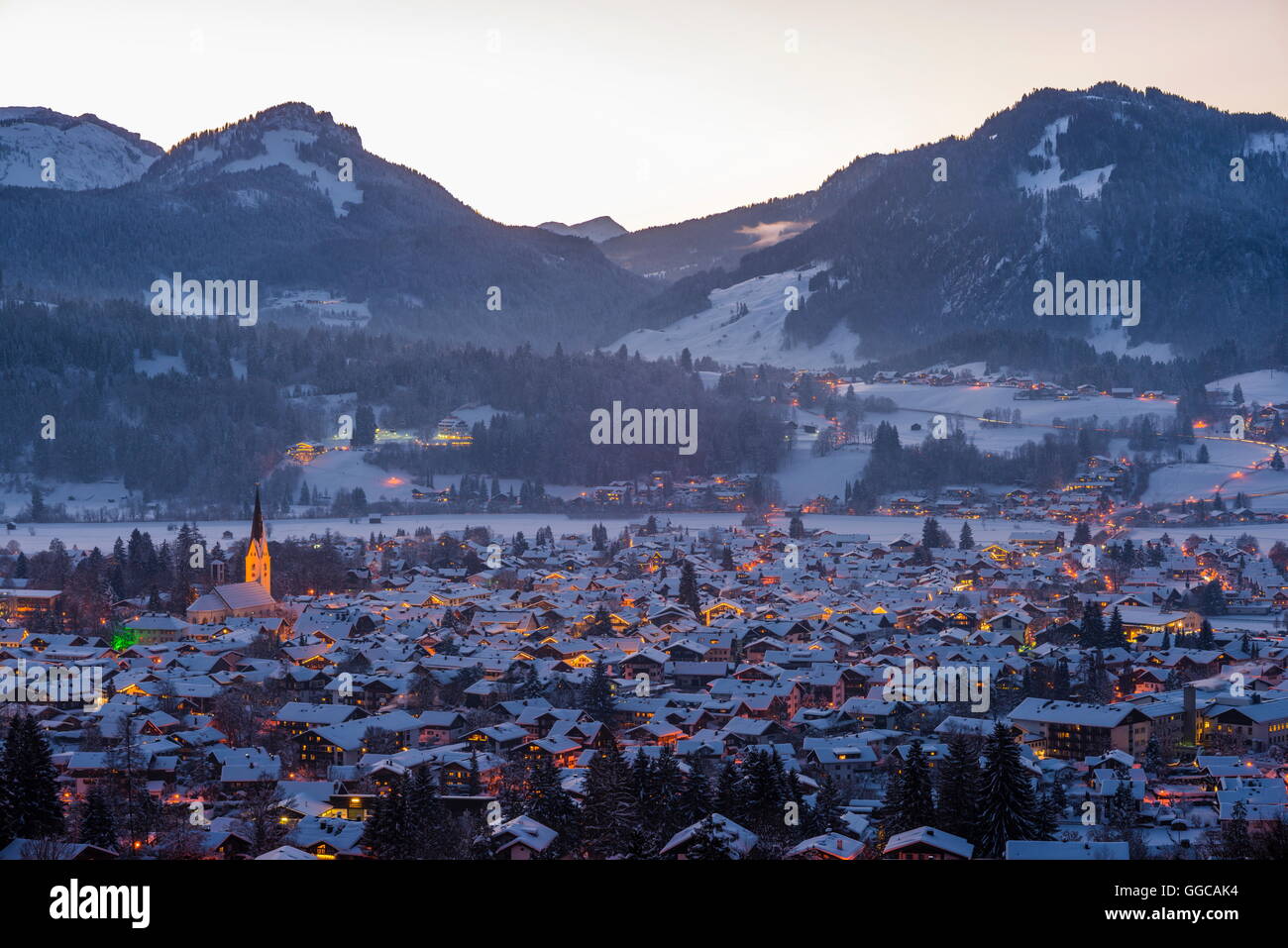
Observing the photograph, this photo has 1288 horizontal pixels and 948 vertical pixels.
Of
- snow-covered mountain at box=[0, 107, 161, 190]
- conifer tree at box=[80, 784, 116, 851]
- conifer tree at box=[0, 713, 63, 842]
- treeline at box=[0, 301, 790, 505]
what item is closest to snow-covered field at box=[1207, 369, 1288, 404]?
treeline at box=[0, 301, 790, 505]

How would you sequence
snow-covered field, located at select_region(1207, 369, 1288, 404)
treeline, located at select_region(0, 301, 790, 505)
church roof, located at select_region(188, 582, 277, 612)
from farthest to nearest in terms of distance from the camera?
snow-covered field, located at select_region(1207, 369, 1288, 404) < treeline, located at select_region(0, 301, 790, 505) < church roof, located at select_region(188, 582, 277, 612)

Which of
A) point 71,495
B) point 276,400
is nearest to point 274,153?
point 276,400

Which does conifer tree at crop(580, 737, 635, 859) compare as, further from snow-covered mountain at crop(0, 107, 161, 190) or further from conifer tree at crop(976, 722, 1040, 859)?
snow-covered mountain at crop(0, 107, 161, 190)

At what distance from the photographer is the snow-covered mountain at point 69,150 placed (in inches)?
3543

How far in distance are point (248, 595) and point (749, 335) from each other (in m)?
54.4

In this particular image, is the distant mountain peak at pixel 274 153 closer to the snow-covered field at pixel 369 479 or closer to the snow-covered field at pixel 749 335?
the snow-covered field at pixel 749 335

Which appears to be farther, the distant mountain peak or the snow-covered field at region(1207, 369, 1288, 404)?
the distant mountain peak

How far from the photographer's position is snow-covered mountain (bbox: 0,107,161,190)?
9000 cm

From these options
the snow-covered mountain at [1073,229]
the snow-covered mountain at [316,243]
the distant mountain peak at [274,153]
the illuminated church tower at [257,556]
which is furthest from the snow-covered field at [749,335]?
the illuminated church tower at [257,556]

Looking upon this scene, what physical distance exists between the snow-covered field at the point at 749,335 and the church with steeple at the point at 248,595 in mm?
44099

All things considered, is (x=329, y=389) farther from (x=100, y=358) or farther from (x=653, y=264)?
(x=653, y=264)

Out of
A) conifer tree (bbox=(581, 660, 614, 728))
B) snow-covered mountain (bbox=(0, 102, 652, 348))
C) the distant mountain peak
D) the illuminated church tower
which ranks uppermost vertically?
the distant mountain peak

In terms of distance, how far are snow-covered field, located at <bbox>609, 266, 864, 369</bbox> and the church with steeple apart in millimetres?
44099

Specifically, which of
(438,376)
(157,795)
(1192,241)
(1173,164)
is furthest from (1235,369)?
(157,795)
